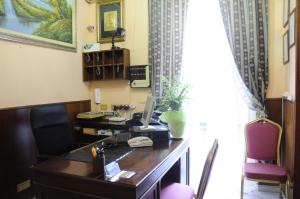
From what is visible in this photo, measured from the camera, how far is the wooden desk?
122 cm

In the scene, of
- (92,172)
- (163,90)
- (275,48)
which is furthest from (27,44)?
(275,48)

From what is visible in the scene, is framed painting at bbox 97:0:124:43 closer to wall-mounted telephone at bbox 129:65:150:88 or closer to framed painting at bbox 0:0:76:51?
framed painting at bbox 0:0:76:51

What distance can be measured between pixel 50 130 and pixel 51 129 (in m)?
0.02

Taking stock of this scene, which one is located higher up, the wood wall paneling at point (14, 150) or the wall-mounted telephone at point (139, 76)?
the wall-mounted telephone at point (139, 76)

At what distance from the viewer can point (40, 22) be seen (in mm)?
2814

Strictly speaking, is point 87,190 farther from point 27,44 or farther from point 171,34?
point 171,34

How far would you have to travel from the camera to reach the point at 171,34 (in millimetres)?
3176

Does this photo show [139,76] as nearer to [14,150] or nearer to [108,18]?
[108,18]

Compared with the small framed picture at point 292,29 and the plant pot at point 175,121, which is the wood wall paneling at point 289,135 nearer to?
the small framed picture at point 292,29

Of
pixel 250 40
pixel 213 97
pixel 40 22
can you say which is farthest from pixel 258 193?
pixel 40 22

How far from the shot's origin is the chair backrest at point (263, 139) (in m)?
2.62

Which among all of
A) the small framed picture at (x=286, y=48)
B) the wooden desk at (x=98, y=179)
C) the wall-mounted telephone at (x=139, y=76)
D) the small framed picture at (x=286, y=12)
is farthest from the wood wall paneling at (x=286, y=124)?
the wall-mounted telephone at (x=139, y=76)

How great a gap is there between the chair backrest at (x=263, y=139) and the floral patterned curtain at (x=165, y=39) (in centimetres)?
114

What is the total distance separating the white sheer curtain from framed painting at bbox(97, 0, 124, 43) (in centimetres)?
104
